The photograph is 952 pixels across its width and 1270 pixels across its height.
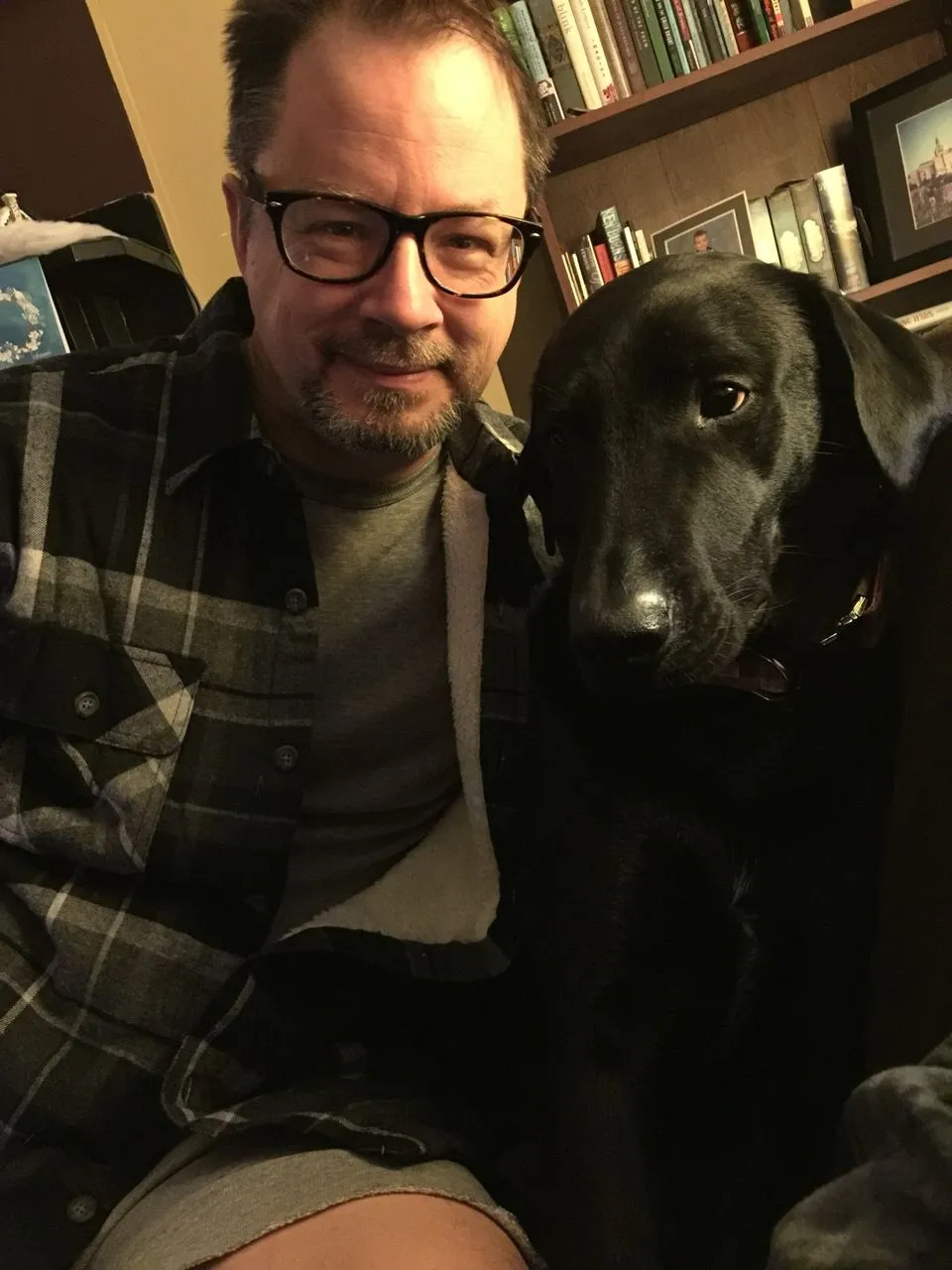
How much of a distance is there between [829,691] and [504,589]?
334 millimetres

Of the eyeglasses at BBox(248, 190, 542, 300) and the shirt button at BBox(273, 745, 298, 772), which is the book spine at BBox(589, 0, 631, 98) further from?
the shirt button at BBox(273, 745, 298, 772)

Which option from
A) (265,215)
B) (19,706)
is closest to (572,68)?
(265,215)

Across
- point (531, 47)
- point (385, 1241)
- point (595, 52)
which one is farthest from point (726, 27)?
point (385, 1241)

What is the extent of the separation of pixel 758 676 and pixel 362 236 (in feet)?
1.73

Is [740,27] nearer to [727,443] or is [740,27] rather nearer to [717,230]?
[717,230]

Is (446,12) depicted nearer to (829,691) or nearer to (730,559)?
(730,559)

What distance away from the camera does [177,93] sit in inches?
85.6

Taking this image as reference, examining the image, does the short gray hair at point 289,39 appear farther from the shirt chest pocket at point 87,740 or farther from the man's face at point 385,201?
the shirt chest pocket at point 87,740

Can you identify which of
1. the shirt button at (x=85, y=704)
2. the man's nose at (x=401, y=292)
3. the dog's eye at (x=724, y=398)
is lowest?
the shirt button at (x=85, y=704)

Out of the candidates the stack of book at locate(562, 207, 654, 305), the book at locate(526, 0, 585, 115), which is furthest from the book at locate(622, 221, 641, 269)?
the book at locate(526, 0, 585, 115)

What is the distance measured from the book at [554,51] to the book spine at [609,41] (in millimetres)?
71

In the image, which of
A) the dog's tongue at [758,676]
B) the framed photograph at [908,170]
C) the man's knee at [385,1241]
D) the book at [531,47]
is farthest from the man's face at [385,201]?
the framed photograph at [908,170]

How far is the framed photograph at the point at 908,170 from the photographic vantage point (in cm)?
198

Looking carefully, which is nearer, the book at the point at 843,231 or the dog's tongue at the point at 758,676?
the dog's tongue at the point at 758,676
